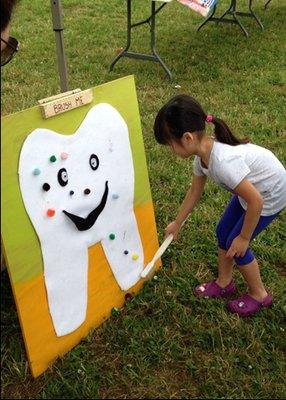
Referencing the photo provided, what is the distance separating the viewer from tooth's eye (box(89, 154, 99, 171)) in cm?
200

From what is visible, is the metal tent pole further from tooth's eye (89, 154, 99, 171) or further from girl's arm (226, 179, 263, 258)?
girl's arm (226, 179, 263, 258)

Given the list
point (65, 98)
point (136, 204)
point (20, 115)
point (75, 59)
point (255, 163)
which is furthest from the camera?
point (75, 59)

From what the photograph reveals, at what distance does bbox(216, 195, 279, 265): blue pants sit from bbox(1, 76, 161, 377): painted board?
359 millimetres

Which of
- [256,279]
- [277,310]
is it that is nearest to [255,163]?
[256,279]

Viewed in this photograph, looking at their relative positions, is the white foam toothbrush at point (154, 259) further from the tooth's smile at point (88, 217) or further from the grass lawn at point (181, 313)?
the tooth's smile at point (88, 217)

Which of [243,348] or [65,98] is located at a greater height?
[65,98]

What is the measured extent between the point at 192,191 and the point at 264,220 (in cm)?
37

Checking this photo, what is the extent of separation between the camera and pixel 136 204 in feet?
7.50

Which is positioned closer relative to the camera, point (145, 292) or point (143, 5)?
point (145, 292)

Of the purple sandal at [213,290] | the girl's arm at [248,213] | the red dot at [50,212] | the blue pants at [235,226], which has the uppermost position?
the red dot at [50,212]

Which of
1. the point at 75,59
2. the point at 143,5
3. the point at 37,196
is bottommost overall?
the point at 143,5

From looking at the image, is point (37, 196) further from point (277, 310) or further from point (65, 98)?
point (277, 310)

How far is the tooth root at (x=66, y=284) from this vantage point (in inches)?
74.0

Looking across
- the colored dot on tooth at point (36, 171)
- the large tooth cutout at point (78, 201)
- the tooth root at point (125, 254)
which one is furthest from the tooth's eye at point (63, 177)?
the tooth root at point (125, 254)
